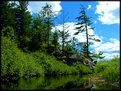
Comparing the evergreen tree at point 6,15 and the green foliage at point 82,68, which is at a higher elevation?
the evergreen tree at point 6,15

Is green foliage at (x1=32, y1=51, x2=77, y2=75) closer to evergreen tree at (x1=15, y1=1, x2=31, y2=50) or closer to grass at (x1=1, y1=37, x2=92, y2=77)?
grass at (x1=1, y1=37, x2=92, y2=77)

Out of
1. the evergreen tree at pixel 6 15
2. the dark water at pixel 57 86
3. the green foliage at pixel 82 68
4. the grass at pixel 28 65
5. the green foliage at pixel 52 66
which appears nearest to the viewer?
the dark water at pixel 57 86

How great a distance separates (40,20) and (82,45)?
12.5 metres

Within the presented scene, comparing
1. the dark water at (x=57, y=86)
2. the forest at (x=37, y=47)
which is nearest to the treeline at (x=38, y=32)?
the forest at (x=37, y=47)

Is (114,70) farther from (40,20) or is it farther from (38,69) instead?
(40,20)

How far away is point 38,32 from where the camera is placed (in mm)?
65000

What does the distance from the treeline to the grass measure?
3.17 meters

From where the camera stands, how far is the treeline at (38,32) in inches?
2141

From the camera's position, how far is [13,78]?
38188mm

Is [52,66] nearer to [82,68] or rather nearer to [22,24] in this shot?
[82,68]

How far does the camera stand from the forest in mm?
40938

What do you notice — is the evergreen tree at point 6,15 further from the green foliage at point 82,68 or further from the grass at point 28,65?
the green foliage at point 82,68

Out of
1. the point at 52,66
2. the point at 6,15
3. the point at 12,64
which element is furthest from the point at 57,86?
the point at 6,15

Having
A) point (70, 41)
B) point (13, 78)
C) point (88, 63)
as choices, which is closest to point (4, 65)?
point (13, 78)
